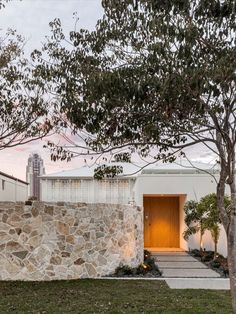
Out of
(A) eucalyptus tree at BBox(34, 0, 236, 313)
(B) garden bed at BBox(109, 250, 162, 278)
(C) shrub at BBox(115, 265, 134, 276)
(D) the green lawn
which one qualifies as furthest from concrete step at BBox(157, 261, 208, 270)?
(A) eucalyptus tree at BBox(34, 0, 236, 313)

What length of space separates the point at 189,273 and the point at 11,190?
34.6ft

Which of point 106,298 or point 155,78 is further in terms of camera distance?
point 106,298

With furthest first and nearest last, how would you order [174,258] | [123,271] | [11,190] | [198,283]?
[11,190]
[174,258]
[123,271]
[198,283]

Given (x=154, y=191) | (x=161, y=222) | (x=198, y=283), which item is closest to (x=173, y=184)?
(x=154, y=191)

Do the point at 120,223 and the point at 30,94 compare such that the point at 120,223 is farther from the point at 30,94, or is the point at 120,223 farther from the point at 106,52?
the point at 106,52

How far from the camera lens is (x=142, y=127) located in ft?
21.5

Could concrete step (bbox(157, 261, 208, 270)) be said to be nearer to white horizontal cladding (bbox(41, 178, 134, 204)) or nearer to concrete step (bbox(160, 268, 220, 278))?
concrete step (bbox(160, 268, 220, 278))

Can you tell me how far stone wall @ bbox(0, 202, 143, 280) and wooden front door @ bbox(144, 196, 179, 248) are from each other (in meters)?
9.23

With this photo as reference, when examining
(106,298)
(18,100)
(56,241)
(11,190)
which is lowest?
(106,298)

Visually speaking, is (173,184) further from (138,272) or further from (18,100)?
(18,100)

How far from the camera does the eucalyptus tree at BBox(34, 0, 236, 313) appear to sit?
5.67 m

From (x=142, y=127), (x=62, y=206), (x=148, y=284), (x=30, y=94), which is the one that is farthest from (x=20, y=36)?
(x=148, y=284)

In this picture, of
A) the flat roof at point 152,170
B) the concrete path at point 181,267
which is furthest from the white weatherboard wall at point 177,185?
the concrete path at point 181,267

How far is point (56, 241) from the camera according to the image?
1183 cm
